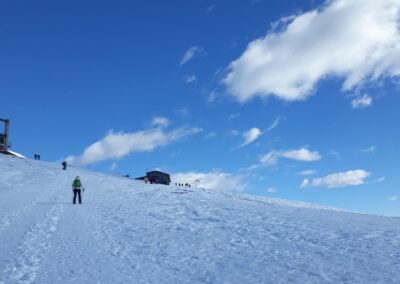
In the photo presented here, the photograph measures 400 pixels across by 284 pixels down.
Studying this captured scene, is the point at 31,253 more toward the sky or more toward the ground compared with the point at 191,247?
more toward the ground

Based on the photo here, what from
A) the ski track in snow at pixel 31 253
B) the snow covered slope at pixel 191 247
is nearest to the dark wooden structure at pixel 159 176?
the snow covered slope at pixel 191 247

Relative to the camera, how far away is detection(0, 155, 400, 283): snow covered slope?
37.8ft

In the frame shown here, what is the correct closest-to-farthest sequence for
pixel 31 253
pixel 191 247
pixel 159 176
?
pixel 31 253 → pixel 191 247 → pixel 159 176

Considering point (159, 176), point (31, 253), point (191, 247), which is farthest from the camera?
point (159, 176)

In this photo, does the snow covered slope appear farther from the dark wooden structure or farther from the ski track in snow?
the dark wooden structure

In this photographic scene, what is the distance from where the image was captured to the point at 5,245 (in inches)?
581

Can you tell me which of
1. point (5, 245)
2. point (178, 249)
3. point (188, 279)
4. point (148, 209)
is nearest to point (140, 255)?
point (178, 249)

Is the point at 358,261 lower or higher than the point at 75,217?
lower

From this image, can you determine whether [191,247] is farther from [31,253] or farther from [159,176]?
[159,176]

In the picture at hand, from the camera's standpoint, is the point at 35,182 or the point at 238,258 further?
the point at 35,182

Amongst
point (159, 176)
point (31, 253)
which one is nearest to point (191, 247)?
point (31, 253)

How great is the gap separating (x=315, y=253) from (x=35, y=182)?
3441cm

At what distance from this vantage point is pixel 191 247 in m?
15.0

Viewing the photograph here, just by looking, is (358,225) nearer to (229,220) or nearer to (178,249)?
(229,220)
